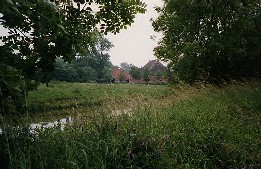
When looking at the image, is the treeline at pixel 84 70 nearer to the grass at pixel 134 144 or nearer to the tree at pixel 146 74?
the tree at pixel 146 74

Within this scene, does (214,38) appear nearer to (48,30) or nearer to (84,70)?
(48,30)

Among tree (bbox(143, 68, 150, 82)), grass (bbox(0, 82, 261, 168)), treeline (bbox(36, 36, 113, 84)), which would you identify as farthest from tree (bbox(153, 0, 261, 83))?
tree (bbox(143, 68, 150, 82))

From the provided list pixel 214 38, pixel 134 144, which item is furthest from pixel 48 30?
pixel 214 38

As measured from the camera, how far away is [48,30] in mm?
5227

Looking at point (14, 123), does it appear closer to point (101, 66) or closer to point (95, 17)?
point (95, 17)

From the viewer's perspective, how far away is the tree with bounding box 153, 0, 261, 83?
1828 centimetres

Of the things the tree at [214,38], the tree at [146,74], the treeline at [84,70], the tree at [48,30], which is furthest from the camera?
the tree at [146,74]

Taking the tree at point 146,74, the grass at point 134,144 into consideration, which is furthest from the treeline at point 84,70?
the grass at point 134,144

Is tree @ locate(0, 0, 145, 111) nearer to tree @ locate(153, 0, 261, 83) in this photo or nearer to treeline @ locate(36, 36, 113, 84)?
tree @ locate(153, 0, 261, 83)

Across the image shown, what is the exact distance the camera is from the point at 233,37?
727 inches

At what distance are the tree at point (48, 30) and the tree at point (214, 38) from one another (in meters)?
11.5

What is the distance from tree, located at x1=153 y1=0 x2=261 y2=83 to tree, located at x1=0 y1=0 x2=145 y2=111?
37.7 ft

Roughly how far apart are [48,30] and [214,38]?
15.1 m

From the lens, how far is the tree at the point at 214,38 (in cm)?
1828
